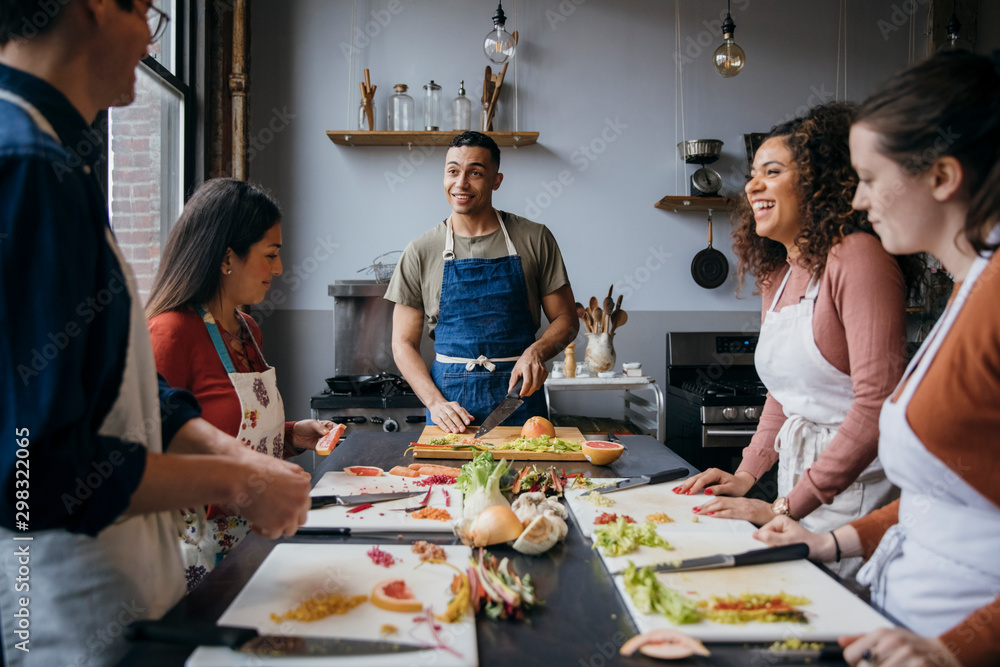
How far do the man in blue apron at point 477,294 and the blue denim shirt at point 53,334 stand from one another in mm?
1887

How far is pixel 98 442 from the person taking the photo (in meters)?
0.86

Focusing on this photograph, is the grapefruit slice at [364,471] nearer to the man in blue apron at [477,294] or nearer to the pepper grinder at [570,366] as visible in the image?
the man in blue apron at [477,294]

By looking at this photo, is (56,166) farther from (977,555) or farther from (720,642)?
(977,555)

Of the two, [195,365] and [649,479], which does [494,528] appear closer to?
[649,479]

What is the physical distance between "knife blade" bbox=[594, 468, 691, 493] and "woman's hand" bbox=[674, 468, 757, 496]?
0.05m

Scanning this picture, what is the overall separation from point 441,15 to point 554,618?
13.8ft

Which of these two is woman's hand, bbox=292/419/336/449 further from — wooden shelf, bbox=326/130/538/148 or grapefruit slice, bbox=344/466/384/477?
wooden shelf, bbox=326/130/538/148

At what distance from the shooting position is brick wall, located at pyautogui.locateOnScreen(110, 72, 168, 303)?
3.02 meters

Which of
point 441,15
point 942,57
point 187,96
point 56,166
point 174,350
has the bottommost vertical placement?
point 174,350

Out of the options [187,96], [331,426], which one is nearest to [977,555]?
[331,426]

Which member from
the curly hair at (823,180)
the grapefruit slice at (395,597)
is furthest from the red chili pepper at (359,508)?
the curly hair at (823,180)

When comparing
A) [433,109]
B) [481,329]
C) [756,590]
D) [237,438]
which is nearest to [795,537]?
[756,590]

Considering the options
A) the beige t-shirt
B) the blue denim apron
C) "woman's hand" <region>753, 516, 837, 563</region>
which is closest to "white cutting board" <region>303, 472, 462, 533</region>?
"woman's hand" <region>753, 516, 837, 563</region>

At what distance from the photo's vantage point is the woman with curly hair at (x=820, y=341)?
1.47 m
